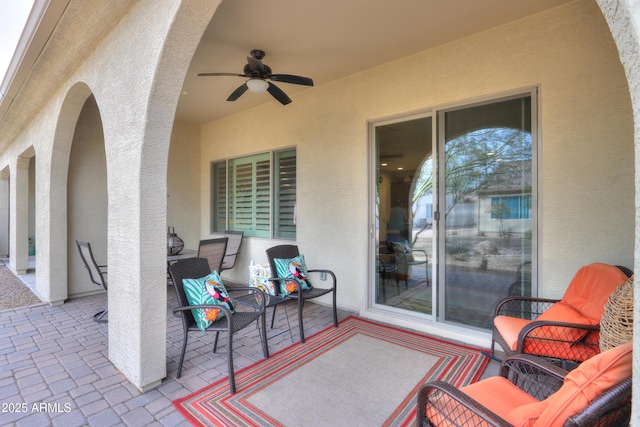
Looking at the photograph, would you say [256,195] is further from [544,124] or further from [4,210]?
[4,210]

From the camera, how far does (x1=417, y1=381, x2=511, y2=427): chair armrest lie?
1.24 metres

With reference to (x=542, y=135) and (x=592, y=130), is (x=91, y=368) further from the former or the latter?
(x=592, y=130)

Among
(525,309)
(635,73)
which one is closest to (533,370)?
(525,309)

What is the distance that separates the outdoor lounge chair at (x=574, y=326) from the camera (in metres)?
2.13

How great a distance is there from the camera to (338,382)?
2.44 metres

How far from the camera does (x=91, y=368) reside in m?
Answer: 2.61

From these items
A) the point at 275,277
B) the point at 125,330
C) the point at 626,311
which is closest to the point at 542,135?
the point at 626,311

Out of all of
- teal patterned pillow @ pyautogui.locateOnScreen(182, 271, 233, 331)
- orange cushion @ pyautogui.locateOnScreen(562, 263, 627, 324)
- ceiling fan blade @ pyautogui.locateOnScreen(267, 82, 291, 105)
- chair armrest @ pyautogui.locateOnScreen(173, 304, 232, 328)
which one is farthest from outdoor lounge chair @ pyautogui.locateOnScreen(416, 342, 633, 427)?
ceiling fan blade @ pyautogui.locateOnScreen(267, 82, 291, 105)

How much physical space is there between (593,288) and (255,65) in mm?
3482

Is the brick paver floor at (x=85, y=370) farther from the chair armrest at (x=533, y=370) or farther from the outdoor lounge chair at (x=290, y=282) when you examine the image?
the chair armrest at (x=533, y=370)

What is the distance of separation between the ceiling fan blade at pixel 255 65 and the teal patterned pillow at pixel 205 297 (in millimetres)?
2126

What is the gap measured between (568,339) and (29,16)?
5.04 m

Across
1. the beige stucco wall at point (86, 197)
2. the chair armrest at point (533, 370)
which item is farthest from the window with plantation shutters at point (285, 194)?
the chair armrest at point (533, 370)

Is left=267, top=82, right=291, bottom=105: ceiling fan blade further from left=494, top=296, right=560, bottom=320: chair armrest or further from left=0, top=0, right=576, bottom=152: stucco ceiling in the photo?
left=494, top=296, right=560, bottom=320: chair armrest
